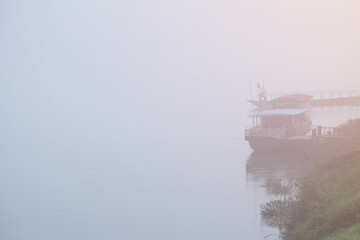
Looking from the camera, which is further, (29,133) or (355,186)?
(29,133)

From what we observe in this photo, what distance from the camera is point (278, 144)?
41875mm

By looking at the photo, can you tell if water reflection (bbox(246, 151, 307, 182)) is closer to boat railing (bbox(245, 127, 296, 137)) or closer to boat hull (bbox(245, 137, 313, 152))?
boat hull (bbox(245, 137, 313, 152))

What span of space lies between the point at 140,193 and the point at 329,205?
66.7 feet

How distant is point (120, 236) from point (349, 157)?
10.9m

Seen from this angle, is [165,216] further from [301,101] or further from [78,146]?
[78,146]

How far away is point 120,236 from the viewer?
24.3 metres

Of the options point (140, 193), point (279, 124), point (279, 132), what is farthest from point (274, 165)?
point (140, 193)

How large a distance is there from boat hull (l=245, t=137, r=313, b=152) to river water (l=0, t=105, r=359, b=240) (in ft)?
2.30

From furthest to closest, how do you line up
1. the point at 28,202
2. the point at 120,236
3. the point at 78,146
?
the point at 78,146 → the point at 28,202 → the point at 120,236

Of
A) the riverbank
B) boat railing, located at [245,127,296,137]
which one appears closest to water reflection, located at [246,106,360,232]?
boat railing, located at [245,127,296,137]

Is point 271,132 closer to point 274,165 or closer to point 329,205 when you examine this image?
point 274,165

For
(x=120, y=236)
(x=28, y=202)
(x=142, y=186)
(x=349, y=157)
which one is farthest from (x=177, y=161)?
(x=349, y=157)

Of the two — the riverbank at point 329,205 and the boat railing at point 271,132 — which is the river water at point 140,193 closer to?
the boat railing at point 271,132

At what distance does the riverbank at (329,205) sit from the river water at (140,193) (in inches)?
163
